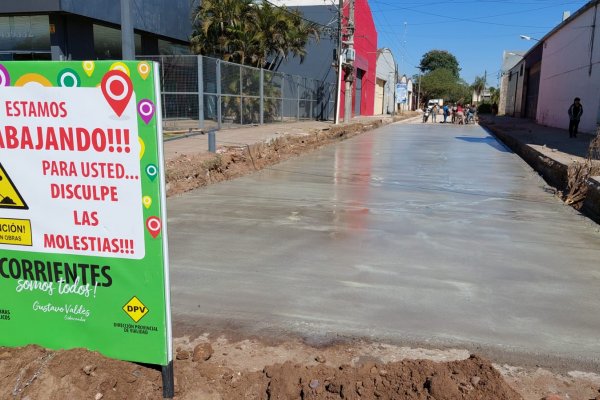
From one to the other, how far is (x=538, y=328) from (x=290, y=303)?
1.90 m

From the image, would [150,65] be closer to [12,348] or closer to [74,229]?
[74,229]

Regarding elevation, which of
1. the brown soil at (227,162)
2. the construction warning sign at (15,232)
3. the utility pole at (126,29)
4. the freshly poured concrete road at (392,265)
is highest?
the utility pole at (126,29)

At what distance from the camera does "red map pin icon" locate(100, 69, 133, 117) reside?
103 inches

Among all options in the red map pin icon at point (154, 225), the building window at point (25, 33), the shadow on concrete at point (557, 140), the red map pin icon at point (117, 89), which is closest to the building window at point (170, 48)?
the building window at point (25, 33)

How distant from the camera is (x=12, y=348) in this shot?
3.11m

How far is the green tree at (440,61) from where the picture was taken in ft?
483

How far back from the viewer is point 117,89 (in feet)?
8.66

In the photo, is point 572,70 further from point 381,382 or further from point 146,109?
point 146,109

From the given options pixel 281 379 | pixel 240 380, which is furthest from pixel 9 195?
pixel 281 379

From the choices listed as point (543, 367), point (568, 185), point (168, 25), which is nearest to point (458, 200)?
point (568, 185)

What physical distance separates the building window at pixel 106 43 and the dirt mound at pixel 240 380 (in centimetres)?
1997

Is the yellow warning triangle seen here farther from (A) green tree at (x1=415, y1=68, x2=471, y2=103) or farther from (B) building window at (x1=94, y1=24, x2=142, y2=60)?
(A) green tree at (x1=415, y1=68, x2=471, y2=103)

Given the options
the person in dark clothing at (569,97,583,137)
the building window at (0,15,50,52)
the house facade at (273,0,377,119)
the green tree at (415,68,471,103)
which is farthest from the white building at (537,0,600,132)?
the green tree at (415,68,471,103)

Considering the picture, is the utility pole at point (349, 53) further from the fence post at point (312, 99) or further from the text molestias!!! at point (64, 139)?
the text molestias!!! at point (64, 139)
